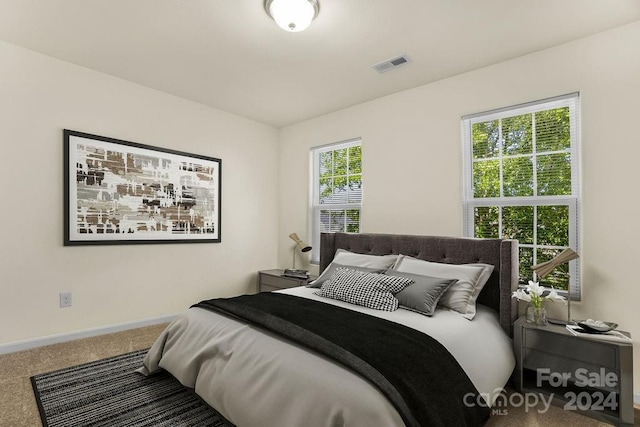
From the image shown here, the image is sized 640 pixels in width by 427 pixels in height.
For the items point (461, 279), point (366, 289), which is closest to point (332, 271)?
point (366, 289)

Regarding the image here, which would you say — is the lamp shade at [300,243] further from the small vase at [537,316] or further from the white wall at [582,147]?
the small vase at [537,316]

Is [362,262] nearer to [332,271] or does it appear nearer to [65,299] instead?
[332,271]

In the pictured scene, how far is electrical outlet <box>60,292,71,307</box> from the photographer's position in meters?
3.03

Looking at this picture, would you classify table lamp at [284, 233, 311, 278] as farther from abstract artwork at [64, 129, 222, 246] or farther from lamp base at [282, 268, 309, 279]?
abstract artwork at [64, 129, 222, 246]

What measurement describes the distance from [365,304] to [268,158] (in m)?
3.00

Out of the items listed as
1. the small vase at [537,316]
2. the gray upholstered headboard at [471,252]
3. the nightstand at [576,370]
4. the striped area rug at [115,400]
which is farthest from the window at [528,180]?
the striped area rug at [115,400]

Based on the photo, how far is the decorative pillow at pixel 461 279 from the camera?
7.89 ft

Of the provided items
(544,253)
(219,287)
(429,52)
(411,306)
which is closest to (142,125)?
(219,287)

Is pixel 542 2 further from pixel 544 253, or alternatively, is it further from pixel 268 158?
pixel 268 158

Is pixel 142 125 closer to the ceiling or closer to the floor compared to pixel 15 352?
closer to the ceiling

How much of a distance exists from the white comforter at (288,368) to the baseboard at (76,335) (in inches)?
46.4

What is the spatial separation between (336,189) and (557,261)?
98.0 inches

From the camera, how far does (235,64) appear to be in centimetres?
302

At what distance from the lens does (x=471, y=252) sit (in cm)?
280
